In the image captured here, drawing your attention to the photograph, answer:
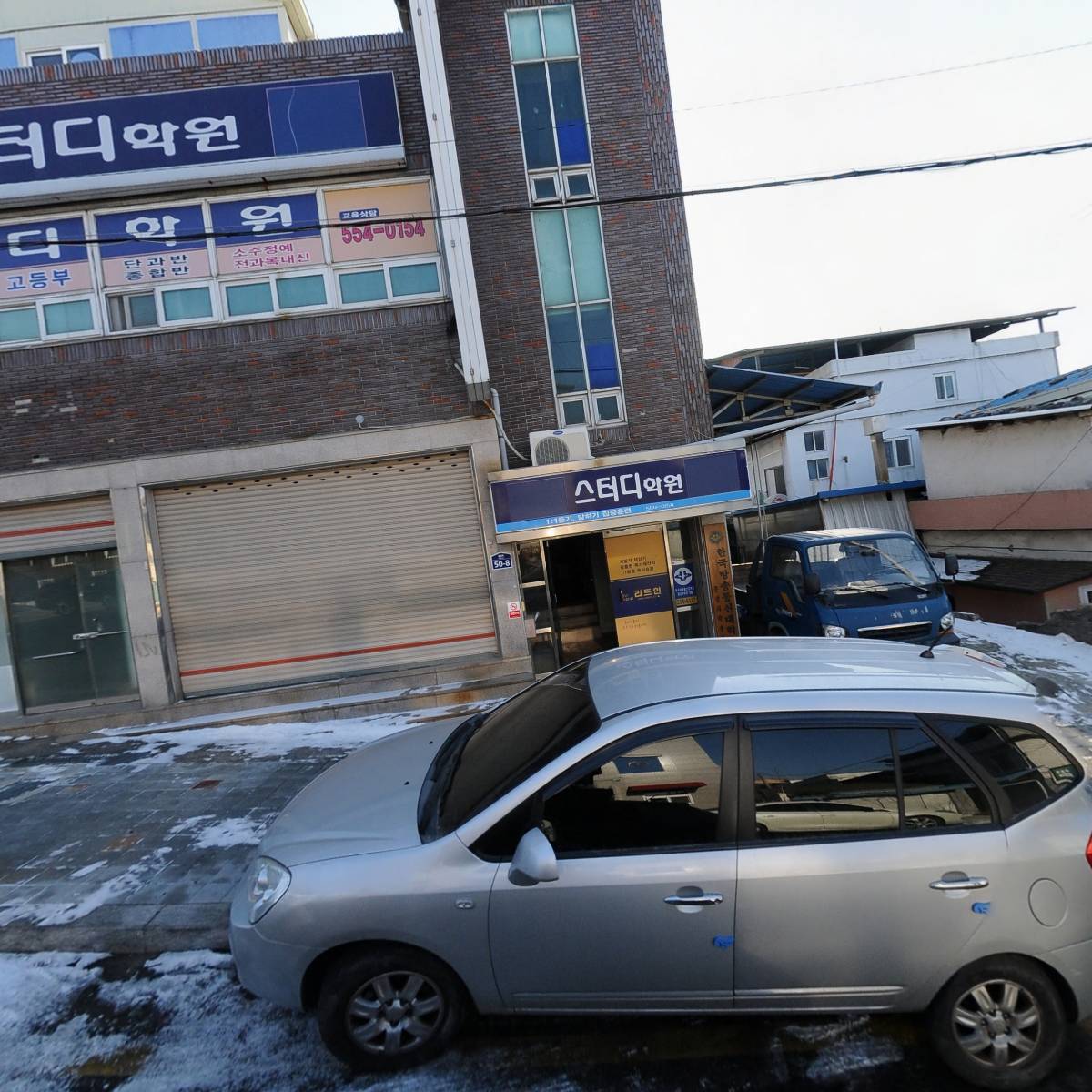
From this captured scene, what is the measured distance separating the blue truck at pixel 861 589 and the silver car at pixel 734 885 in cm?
530

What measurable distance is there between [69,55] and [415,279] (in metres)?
A: 6.10

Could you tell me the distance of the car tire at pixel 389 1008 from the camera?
115 inches

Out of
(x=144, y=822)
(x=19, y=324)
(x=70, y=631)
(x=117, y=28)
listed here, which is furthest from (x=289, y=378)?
(x=117, y=28)

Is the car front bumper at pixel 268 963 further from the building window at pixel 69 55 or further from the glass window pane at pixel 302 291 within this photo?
the building window at pixel 69 55

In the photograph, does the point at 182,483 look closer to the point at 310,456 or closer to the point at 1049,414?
the point at 310,456

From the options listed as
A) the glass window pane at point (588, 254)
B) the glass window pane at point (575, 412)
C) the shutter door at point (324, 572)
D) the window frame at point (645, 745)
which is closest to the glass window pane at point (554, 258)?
the glass window pane at point (588, 254)

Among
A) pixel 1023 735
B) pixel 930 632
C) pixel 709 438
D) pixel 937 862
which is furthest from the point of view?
pixel 709 438

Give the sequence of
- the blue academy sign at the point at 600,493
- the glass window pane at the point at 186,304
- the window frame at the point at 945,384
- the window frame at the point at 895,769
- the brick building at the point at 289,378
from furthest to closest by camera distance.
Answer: the window frame at the point at 945,384, the glass window pane at the point at 186,304, the blue academy sign at the point at 600,493, the brick building at the point at 289,378, the window frame at the point at 895,769

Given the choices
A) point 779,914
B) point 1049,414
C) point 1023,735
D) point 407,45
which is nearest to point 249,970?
point 779,914

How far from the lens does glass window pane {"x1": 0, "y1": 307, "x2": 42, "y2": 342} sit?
9391 millimetres

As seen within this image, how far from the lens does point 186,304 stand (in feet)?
31.2

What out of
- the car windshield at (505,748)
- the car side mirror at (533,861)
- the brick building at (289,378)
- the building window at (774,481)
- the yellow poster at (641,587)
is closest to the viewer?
the car side mirror at (533,861)

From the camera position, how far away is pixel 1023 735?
118 inches

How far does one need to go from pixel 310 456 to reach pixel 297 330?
5.52ft
